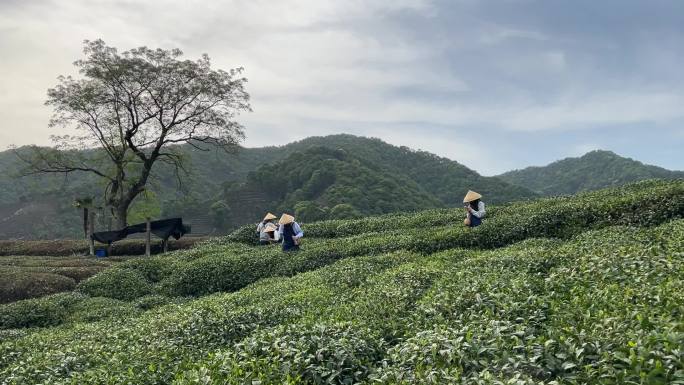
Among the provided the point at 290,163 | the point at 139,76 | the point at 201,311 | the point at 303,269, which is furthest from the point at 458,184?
the point at 201,311

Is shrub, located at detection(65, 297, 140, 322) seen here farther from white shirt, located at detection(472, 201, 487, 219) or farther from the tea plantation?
white shirt, located at detection(472, 201, 487, 219)

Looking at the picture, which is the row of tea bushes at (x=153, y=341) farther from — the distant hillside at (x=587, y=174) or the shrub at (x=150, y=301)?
the distant hillside at (x=587, y=174)

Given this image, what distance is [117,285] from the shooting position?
836 inches

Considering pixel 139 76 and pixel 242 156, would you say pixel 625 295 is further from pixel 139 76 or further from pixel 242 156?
pixel 242 156

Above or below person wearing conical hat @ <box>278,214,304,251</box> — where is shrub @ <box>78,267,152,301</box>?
below

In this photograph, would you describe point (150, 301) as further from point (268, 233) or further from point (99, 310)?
point (268, 233)

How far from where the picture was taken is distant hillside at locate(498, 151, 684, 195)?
10014 centimetres

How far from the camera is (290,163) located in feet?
307

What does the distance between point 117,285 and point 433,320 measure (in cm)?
1680

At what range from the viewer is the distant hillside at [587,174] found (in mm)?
100144

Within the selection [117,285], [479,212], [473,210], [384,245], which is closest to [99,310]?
[117,285]

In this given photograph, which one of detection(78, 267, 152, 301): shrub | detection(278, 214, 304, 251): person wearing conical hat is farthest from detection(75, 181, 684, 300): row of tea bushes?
detection(278, 214, 304, 251): person wearing conical hat

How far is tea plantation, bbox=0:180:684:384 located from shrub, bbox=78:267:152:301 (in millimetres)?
353

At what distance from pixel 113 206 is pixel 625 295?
43.0 metres
